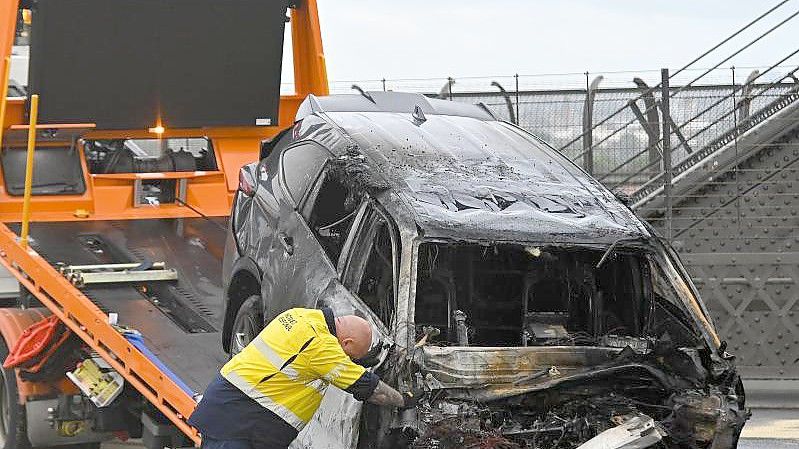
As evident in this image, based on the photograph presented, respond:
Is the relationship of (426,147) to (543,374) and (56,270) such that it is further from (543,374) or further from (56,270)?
(56,270)

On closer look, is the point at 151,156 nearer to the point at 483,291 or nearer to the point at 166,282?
the point at 166,282

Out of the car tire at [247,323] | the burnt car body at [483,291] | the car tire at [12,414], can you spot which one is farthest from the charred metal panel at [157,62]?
the car tire at [247,323]

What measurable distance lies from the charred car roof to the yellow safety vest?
922 mm

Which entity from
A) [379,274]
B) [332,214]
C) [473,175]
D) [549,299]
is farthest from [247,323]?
[549,299]

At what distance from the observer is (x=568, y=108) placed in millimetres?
15695

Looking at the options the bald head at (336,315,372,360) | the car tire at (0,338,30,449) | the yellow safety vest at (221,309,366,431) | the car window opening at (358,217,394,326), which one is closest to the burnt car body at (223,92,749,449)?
the car window opening at (358,217,394,326)

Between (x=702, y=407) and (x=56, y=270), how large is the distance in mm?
4713

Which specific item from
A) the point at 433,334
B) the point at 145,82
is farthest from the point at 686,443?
the point at 145,82

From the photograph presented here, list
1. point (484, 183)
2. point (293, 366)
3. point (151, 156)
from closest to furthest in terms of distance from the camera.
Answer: point (293, 366), point (484, 183), point (151, 156)

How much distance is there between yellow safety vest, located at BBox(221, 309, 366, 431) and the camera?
21.2ft

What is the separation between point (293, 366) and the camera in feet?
21.3

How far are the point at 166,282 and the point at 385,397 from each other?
4019mm

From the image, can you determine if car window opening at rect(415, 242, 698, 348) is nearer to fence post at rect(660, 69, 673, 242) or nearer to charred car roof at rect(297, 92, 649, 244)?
charred car roof at rect(297, 92, 649, 244)

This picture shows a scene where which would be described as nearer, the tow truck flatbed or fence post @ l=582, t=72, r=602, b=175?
the tow truck flatbed
